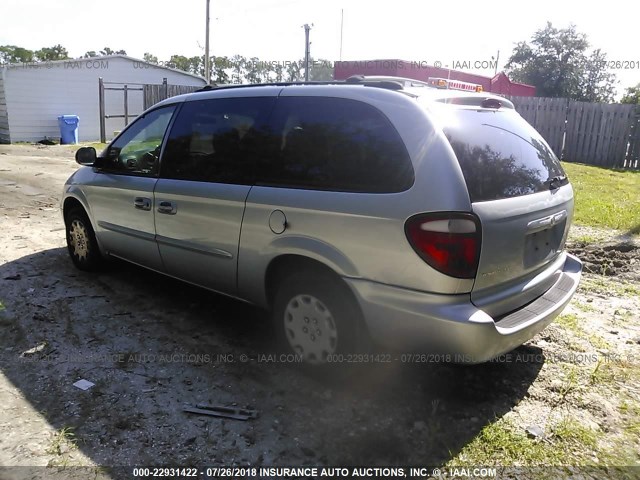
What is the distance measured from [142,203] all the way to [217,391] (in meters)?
1.90

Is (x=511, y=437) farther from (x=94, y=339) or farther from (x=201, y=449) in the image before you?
A: (x=94, y=339)

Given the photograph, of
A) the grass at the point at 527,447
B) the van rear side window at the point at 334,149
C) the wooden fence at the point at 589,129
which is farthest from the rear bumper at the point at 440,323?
the wooden fence at the point at 589,129

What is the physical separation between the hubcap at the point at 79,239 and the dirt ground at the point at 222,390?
0.46m

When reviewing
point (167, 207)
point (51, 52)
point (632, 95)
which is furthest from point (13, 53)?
point (167, 207)

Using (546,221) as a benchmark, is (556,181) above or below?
above

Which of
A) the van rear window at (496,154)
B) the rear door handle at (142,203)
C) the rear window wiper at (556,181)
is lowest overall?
the rear door handle at (142,203)

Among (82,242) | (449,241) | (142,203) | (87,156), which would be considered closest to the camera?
(449,241)

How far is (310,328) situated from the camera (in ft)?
10.6

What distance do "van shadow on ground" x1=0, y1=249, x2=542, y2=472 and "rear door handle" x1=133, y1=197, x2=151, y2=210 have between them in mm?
896

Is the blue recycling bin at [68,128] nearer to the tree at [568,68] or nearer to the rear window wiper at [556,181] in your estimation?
the rear window wiper at [556,181]

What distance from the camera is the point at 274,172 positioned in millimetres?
3357

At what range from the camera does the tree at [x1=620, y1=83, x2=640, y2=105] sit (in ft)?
105

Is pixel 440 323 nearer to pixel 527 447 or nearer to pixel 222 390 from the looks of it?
pixel 527 447

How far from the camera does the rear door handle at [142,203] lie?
13.9 feet
